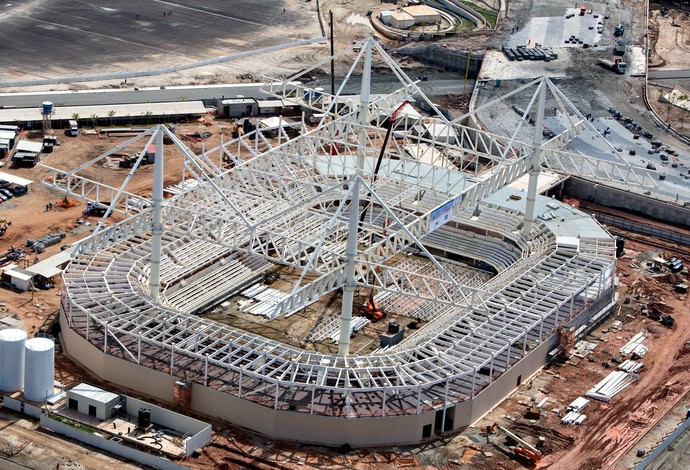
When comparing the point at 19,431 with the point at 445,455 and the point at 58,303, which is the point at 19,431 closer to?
the point at 58,303

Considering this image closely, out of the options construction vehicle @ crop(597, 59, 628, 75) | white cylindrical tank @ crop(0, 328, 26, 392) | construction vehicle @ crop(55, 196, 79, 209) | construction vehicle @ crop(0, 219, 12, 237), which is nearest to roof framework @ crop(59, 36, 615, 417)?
white cylindrical tank @ crop(0, 328, 26, 392)

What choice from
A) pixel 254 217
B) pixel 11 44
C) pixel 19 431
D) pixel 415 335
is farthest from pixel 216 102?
pixel 19 431

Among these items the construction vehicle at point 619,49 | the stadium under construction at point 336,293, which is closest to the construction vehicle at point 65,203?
the stadium under construction at point 336,293

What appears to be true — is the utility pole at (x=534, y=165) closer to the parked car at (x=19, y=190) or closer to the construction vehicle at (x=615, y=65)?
the parked car at (x=19, y=190)

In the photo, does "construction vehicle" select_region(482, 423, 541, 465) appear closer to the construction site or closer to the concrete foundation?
the construction site

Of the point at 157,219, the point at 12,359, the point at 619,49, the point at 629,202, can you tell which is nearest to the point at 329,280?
the point at 157,219
